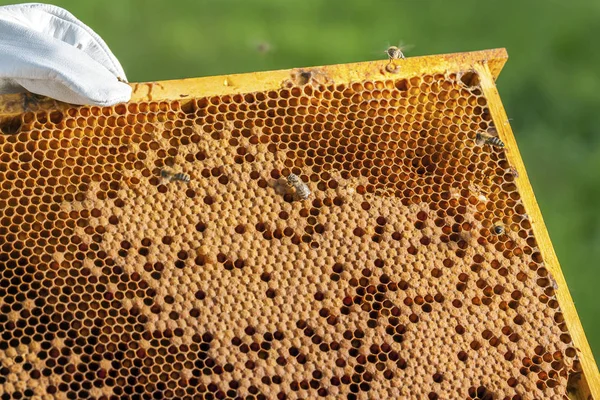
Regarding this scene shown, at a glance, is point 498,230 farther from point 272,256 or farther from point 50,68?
point 50,68

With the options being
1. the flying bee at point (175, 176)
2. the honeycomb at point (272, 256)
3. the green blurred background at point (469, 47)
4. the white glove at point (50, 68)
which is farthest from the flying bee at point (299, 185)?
the green blurred background at point (469, 47)

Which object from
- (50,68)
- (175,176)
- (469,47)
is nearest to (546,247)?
(175,176)

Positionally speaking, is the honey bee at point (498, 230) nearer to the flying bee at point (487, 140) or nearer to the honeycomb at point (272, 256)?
the honeycomb at point (272, 256)

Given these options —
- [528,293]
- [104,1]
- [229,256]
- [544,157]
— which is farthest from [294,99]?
[544,157]

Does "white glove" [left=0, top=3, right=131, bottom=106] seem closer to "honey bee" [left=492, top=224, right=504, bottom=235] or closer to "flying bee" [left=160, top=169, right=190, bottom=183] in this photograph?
"flying bee" [left=160, top=169, right=190, bottom=183]

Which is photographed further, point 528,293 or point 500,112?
point 500,112

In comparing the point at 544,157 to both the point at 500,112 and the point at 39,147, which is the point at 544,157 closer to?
the point at 500,112
